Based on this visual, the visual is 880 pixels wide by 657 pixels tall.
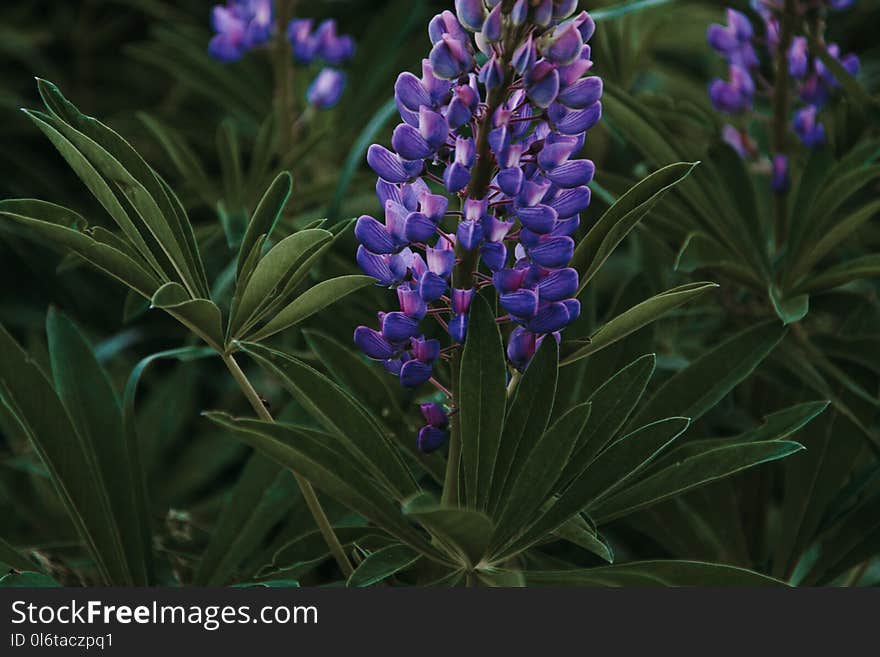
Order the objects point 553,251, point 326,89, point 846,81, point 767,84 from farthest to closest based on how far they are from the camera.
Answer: point 326,89
point 767,84
point 846,81
point 553,251

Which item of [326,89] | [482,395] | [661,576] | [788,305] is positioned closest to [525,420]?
[482,395]

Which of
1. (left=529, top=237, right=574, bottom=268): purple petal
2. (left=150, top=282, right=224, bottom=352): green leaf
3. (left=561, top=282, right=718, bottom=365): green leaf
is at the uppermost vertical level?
(left=529, top=237, right=574, bottom=268): purple petal

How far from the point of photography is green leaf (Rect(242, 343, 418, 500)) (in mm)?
789

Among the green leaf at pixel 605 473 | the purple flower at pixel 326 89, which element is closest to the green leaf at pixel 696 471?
the green leaf at pixel 605 473

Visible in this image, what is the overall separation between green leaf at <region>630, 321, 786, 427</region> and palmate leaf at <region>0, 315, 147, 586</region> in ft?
1.52

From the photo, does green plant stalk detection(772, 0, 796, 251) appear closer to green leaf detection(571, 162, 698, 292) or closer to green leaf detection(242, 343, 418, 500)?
green leaf detection(571, 162, 698, 292)

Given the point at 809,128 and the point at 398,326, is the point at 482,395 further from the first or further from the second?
the point at 809,128

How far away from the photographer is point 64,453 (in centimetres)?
92

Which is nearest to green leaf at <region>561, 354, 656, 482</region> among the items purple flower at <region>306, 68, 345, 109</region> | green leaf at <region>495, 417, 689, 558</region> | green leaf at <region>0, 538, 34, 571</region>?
green leaf at <region>495, 417, 689, 558</region>

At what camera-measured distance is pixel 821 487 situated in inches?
43.6

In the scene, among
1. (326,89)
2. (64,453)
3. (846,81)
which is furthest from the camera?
(326,89)

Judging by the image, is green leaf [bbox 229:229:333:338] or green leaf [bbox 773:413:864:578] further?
green leaf [bbox 773:413:864:578]

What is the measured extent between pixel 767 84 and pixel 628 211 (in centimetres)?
64

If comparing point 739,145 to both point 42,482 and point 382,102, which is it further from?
point 42,482
